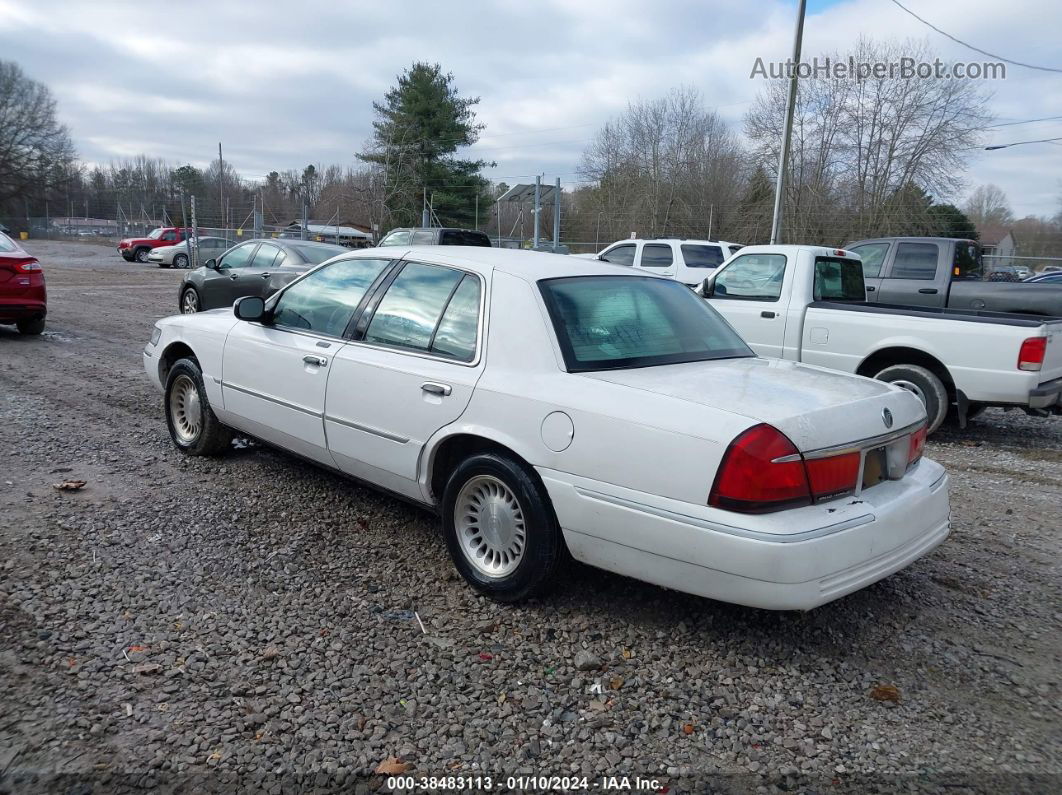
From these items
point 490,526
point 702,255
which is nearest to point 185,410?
point 490,526

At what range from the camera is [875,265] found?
11305 millimetres

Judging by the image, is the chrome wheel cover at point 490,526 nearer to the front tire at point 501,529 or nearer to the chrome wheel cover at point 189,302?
the front tire at point 501,529

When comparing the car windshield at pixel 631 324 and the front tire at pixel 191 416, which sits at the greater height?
the car windshield at pixel 631 324

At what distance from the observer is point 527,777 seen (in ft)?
8.04

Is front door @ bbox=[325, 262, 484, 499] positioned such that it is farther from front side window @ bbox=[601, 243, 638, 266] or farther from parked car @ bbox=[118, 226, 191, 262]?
parked car @ bbox=[118, 226, 191, 262]

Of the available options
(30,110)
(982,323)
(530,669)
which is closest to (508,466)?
(530,669)

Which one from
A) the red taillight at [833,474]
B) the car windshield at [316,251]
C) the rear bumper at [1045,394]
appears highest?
the car windshield at [316,251]

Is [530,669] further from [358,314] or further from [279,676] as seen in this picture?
[358,314]

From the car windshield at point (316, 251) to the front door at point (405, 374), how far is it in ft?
26.6

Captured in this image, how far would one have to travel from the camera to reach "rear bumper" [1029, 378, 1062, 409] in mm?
6305

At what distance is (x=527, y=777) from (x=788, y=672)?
46.8 inches

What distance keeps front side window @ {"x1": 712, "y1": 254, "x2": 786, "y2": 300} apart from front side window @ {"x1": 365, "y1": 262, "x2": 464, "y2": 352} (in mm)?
4830

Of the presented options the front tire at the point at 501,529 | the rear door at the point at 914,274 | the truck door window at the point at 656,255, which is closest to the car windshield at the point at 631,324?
the front tire at the point at 501,529

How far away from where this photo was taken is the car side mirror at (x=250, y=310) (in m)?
4.80
